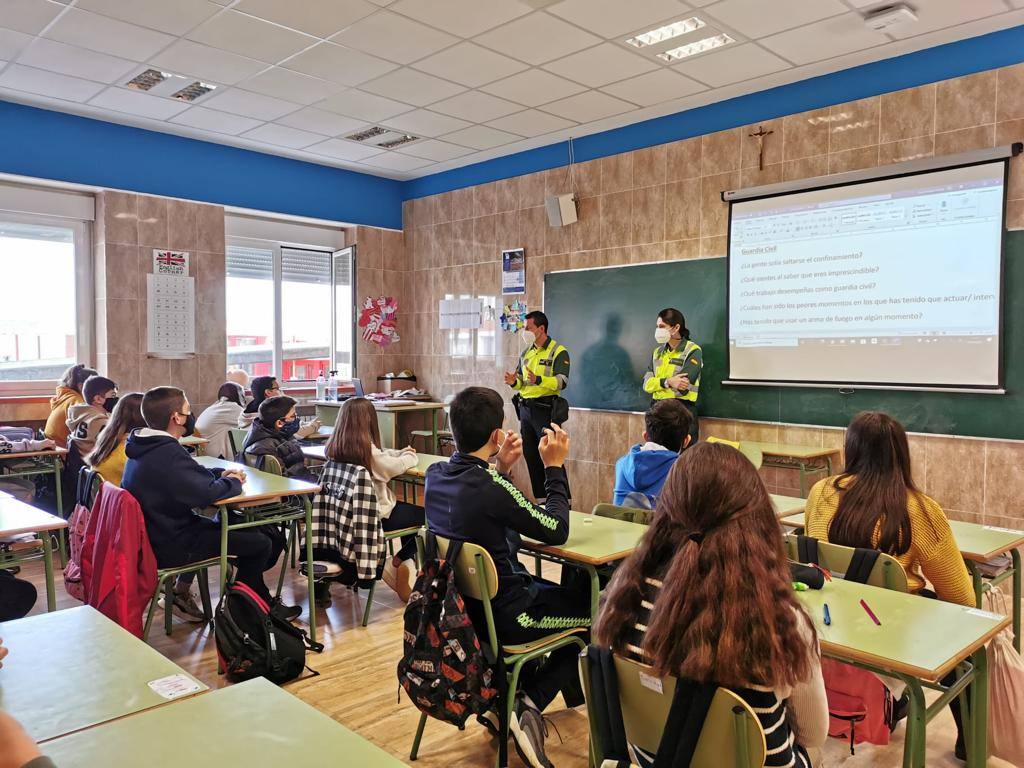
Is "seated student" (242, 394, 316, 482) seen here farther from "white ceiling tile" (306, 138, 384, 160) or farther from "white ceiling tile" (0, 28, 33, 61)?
"white ceiling tile" (306, 138, 384, 160)

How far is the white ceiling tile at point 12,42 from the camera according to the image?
4426mm

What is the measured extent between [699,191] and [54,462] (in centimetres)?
515

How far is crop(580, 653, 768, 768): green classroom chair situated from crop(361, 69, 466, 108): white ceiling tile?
456 cm

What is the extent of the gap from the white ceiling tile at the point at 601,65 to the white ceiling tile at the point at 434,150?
197cm

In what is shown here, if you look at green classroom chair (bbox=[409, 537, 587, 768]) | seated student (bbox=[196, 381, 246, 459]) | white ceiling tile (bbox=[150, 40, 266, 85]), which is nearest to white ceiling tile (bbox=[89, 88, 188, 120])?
white ceiling tile (bbox=[150, 40, 266, 85])

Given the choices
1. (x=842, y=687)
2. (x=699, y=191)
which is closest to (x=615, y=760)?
(x=842, y=687)

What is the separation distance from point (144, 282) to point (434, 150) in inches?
113

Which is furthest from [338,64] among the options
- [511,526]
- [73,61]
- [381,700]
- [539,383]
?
[381,700]

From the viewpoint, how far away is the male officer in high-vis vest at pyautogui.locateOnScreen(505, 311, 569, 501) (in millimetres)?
6094

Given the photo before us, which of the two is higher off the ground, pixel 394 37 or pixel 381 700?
pixel 394 37

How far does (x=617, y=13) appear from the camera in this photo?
13.5ft

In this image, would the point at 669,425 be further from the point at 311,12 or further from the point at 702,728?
the point at 311,12

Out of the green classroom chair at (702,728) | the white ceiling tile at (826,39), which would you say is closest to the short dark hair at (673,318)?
the white ceiling tile at (826,39)

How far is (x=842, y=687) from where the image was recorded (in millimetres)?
2146
